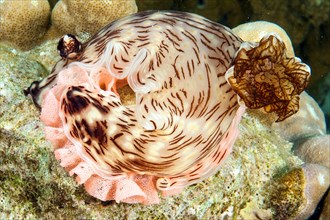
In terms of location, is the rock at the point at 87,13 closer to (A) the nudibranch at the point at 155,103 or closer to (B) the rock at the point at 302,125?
(A) the nudibranch at the point at 155,103

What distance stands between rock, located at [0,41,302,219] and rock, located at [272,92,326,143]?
164cm

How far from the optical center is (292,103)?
7.38ft

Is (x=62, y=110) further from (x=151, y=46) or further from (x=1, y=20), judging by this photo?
(x=1, y=20)

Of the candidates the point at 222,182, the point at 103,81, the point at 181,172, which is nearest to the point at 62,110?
the point at 103,81

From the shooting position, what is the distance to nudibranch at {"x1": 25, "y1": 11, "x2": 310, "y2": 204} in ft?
7.52

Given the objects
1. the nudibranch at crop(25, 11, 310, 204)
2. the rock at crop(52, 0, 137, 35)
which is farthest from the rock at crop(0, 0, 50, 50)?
the nudibranch at crop(25, 11, 310, 204)

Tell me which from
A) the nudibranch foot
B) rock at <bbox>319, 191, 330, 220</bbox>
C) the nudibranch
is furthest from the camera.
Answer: rock at <bbox>319, 191, 330, 220</bbox>

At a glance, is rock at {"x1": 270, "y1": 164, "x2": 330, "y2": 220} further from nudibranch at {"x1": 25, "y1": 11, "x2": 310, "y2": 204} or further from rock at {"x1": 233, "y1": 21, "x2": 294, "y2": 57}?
rock at {"x1": 233, "y1": 21, "x2": 294, "y2": 57}

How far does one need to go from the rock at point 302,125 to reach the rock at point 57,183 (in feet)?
5.38

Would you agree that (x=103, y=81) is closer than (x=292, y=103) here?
No

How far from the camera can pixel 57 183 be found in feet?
9.21

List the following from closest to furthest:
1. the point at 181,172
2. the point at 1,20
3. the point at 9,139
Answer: the point at 181,172 < the point at 9,139 < the point at 1,20

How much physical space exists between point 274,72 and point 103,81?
117 centimetres

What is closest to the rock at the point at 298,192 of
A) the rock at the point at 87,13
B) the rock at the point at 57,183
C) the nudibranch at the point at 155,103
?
the rock at the point at 57,183
